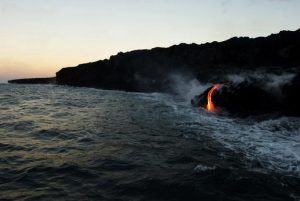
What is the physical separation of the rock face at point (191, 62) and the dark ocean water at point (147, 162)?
34.5 m

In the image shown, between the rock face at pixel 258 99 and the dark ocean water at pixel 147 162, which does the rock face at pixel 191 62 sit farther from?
the dark ocean water at pixel 147 162

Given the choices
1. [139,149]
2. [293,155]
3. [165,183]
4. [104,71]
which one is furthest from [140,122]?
[104,71]

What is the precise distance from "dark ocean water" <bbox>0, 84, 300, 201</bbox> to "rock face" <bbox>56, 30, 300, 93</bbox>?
34.5 metres

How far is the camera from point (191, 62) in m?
78.8

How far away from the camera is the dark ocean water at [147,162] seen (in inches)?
296

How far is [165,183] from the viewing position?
316 inches

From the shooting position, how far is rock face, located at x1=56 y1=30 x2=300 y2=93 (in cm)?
5741

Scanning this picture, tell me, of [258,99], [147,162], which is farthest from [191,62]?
[147,162]

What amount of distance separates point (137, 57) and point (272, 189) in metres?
88.3

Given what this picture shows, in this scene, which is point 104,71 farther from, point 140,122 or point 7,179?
point 7,179

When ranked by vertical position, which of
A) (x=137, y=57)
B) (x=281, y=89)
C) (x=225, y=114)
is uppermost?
(x=137, y=57)

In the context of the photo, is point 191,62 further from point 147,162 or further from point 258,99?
point 147,162

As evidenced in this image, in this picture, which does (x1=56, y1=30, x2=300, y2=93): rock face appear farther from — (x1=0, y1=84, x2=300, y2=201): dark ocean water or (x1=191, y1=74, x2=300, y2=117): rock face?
(x1=0, y1=84, x2=300, y2=201): dark ocean water

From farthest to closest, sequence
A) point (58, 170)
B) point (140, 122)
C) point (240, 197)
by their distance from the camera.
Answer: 1. point (140, 122)
2. point (58, 170)
3. point (240, 197)
